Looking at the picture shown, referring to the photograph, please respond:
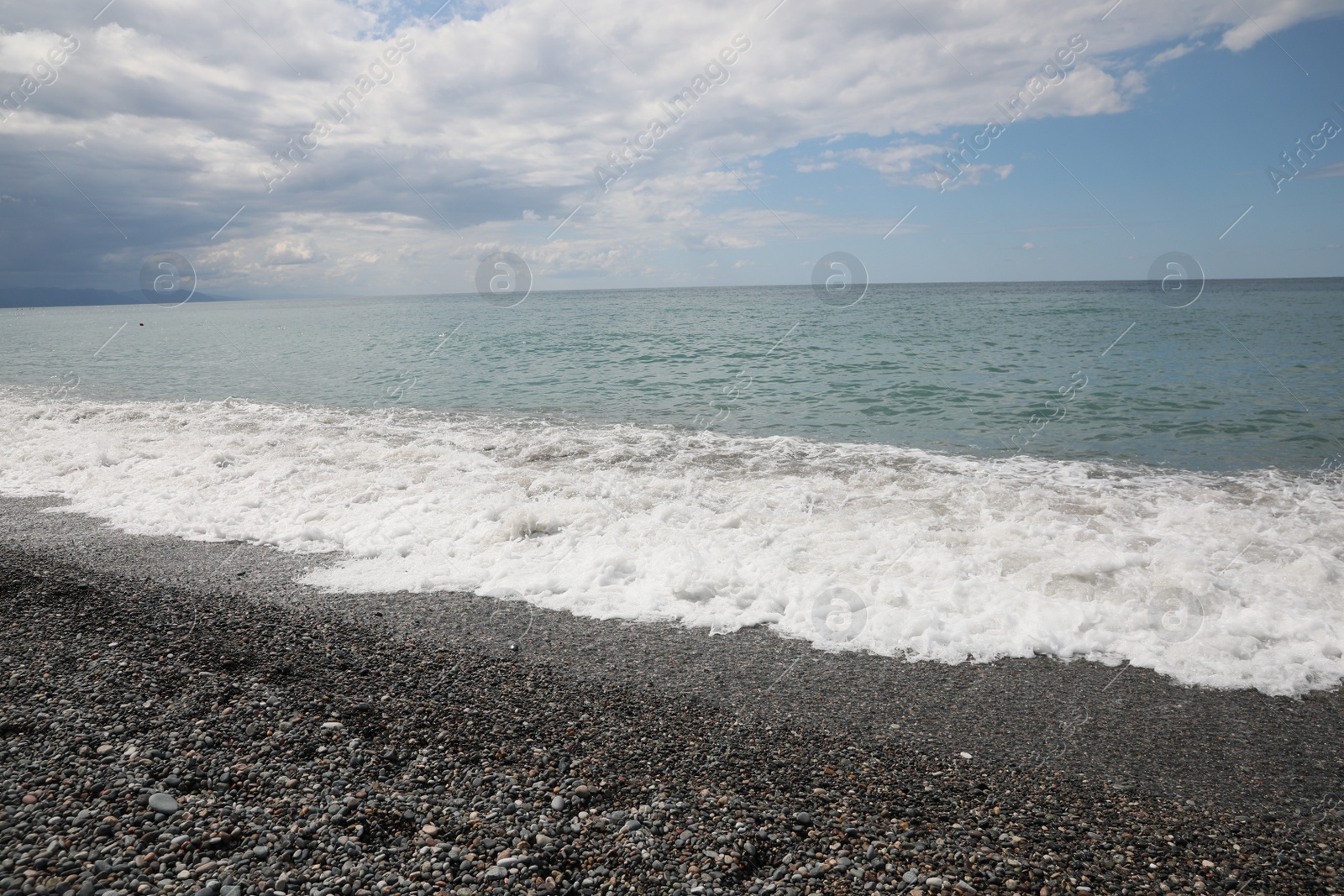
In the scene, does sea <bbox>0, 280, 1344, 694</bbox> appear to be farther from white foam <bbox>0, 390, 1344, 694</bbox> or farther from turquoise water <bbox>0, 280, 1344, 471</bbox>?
turquoise water <bbox>0, 280, 1344, 471</bbox>

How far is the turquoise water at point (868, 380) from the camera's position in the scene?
587 inches

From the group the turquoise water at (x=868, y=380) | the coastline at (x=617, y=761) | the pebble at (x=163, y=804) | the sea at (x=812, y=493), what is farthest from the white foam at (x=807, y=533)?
the pebble at (x=163, y=804)

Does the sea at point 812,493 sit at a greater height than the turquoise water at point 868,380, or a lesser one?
lesser

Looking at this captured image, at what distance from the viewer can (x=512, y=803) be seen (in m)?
3.87

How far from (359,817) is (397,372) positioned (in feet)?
91.6

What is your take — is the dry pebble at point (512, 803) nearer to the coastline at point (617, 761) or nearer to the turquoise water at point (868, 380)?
the coastline at point (617, 761)

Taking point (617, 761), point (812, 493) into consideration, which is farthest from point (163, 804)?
point (812, 493)

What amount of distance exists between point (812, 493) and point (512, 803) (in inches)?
294

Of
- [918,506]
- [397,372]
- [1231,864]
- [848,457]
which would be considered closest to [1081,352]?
[848,457]

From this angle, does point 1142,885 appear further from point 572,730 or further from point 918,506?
point 918,506

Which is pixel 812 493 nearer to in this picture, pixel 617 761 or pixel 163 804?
pixel 617 761

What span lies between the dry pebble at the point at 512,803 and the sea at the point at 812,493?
1.89 meters

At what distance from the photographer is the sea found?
22.0ft

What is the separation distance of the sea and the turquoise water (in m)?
0.19
